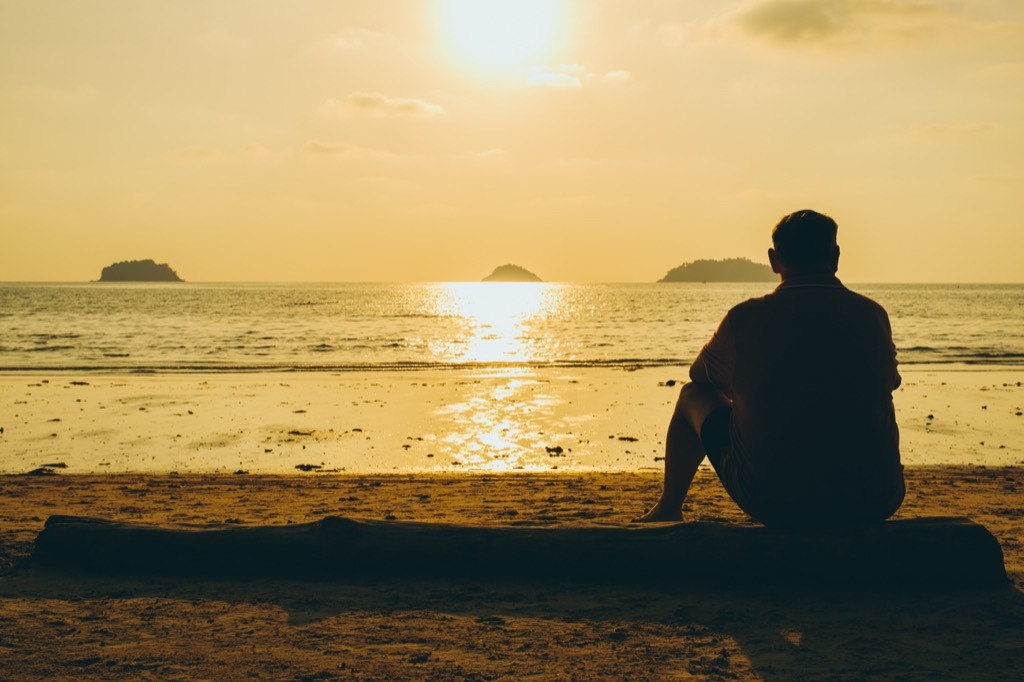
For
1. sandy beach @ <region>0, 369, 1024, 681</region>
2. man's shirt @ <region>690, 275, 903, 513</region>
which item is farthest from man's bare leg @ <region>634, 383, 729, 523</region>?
sandy beach @ <region>0, 369, 1024, 681</region>

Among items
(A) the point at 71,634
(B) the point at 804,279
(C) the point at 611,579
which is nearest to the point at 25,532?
(A) the point at 71,634

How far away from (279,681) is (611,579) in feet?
6.25

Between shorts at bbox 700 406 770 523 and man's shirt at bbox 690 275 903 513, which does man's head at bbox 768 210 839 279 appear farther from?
shorts at bbox 700 406 770 523

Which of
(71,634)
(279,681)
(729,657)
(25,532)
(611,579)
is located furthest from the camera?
(25,532)

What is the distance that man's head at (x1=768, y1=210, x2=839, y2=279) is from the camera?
4133mm

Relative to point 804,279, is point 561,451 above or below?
below

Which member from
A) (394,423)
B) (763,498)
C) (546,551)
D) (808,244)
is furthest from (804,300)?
(394,423)

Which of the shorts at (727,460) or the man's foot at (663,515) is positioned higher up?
the shorts at (727,460)

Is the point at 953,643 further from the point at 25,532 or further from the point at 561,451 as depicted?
the point at 561,451

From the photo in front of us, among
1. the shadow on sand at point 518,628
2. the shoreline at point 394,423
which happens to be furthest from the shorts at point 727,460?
the shoreline at point 394,423

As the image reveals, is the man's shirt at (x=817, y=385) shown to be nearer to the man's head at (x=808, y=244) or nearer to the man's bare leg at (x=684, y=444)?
the man's head at (x=808, y=244)

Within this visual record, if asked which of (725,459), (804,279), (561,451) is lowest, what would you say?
(561,451)

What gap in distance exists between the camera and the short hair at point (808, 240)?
4129mm

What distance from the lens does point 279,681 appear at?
3340 mm
